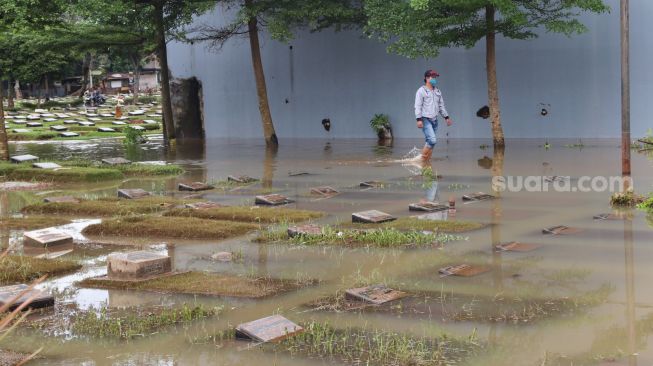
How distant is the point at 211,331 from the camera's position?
5164mm

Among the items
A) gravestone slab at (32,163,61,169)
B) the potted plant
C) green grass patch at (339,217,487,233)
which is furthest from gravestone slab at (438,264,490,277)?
the potted plant

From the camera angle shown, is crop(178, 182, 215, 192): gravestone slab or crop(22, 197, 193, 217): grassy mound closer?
crop(22, 197, 193, 217): grassy mound

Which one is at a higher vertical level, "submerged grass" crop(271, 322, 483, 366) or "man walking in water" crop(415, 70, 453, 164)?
"man walking in water" crop(415, 70, 453, 164)

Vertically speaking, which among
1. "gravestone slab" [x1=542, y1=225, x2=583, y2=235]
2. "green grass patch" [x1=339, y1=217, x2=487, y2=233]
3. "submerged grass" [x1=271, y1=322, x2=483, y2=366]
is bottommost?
"submerged grass" [x1=271, y1=322, x2=483, y2=366]

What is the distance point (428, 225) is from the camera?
859cm

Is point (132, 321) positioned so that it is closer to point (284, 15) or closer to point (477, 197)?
point (477, 197)

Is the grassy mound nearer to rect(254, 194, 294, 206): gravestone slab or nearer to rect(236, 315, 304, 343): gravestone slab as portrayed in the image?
rect(254, 194, 294, 206): gravestone slab

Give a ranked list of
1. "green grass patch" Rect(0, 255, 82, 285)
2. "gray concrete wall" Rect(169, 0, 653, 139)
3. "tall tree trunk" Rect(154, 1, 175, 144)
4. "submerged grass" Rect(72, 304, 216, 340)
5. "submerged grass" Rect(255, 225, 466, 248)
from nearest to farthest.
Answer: "submerged grass" Rect(72, 304, 216, 340)
"green grass patch" Rect(0, 255, 82, 285)
"submerged grass" Rect(255, 225, 466, 248)
"gray concrete wall" Rect(169, 0, 653, 139)
"tall tree trunk" Rect(154, 1, 175, 144)

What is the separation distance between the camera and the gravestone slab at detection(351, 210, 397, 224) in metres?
8.89

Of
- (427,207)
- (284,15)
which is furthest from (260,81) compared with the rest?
(427,207)

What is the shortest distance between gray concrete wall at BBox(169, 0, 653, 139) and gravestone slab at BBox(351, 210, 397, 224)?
40.5ft

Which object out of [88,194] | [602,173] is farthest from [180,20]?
[602,173]

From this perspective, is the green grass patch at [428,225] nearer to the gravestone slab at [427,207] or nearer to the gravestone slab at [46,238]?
the gravestone slab at [427,207]

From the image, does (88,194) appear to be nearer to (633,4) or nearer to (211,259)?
(211,259)
